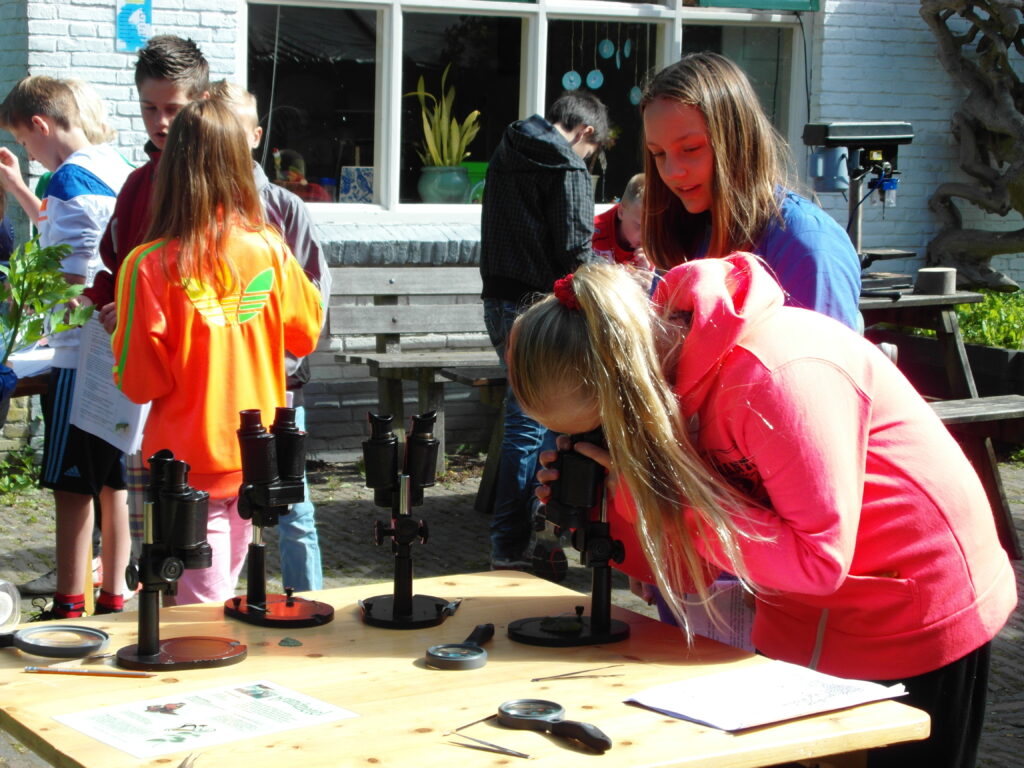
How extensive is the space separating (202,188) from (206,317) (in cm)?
38

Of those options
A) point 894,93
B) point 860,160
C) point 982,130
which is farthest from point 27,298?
point 982,130

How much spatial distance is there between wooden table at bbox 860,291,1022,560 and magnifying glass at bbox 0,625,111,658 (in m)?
4.69

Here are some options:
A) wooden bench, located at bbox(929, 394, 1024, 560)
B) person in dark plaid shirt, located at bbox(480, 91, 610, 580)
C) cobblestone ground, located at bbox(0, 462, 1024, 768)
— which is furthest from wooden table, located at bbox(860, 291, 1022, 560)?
person in dark plaid shirt, located at bbox(480, 91, 610, 580)

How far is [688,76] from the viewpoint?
9.80 feet

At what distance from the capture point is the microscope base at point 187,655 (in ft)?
7.80

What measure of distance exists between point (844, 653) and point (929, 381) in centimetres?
620

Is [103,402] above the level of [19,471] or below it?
above

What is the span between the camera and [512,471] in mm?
5816

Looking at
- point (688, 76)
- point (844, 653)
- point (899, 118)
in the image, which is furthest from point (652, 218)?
point (899, 118)

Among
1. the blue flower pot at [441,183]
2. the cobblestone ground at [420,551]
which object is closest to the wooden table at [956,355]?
the cobblestone ground at [420,551]

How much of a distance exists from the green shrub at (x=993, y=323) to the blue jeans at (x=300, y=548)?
530 cm

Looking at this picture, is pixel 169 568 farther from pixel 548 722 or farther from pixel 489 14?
pixel 489 14

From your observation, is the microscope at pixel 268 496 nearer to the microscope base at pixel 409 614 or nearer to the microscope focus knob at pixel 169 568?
the microscope base at pixel 409 614

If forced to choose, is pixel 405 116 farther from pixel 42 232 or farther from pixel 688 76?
pixel 688 76
